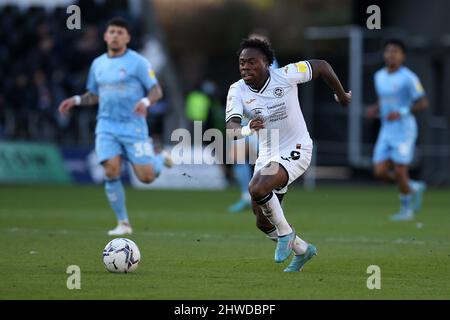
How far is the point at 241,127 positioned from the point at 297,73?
91cm

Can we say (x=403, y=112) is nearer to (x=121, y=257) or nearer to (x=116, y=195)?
(x=116, y=195)

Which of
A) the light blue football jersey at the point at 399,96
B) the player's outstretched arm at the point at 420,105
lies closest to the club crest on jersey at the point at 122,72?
the light blue football jersey at the point at 399,96

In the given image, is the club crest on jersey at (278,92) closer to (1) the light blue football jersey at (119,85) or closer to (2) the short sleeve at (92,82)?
(1) the light blue football jersey at (119,85)

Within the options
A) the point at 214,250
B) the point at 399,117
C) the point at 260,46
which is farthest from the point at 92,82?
the point at 399,117

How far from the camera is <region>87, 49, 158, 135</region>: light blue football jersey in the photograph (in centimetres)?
1411

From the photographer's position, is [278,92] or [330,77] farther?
[330,77]

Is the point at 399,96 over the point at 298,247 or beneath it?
over

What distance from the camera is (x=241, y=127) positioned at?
984cm

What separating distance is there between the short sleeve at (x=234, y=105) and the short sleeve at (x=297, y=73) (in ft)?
1.73

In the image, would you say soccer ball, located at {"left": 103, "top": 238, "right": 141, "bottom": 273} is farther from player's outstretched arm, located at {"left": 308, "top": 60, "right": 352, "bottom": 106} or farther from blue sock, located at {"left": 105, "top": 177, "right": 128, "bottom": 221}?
blue sock, located at {"left": 105, "top": 177, "right": 128, "bottom": 221}

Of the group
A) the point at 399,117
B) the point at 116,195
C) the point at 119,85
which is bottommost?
the point at 116,195

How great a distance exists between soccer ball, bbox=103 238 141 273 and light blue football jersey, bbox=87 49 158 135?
14.7 ft

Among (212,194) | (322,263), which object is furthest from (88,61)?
(322,263)
